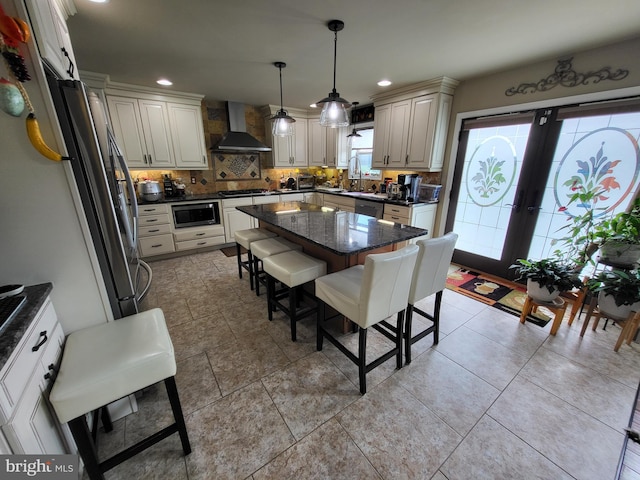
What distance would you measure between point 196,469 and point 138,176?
4271 mm

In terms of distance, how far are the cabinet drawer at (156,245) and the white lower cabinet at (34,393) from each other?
294 centimetres

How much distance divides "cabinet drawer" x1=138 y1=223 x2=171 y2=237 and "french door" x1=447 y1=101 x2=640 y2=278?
14.2 ft

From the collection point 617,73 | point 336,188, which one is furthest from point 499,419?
point 336,188

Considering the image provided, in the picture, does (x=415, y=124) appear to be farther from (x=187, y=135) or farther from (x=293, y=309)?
(x=187, y=135)

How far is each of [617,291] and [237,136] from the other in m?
5.12

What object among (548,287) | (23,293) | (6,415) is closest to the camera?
(6,415)

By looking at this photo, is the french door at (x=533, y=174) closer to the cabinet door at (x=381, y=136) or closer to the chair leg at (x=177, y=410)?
the cabinet door at (x=381, y=136)

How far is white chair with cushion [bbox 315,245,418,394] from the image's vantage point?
145cm

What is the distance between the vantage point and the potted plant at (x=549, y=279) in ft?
7.25

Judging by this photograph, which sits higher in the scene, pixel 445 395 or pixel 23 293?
pixel 23 293

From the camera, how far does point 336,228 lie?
7.12 feet

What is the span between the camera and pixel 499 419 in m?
1.54

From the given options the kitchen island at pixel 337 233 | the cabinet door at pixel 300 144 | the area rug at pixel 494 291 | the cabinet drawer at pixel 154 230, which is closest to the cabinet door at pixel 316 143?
the cabinet door at pixel 300 144

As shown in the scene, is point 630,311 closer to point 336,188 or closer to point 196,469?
point 196,469
